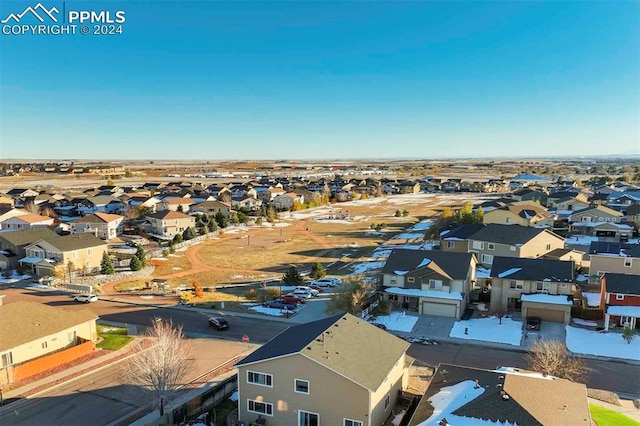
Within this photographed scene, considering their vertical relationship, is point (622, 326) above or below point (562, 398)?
below

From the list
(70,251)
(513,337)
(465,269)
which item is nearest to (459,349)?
(513,337)

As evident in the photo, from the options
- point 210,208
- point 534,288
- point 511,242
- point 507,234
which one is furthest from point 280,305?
point 210,208

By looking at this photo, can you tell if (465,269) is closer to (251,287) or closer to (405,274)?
(405,274)

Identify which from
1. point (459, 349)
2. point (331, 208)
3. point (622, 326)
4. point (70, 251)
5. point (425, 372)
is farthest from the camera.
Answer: point (331, 208)

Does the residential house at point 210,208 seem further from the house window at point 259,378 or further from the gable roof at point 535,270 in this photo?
the house window at point 259,378

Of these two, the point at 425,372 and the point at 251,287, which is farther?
the point at 251,287
